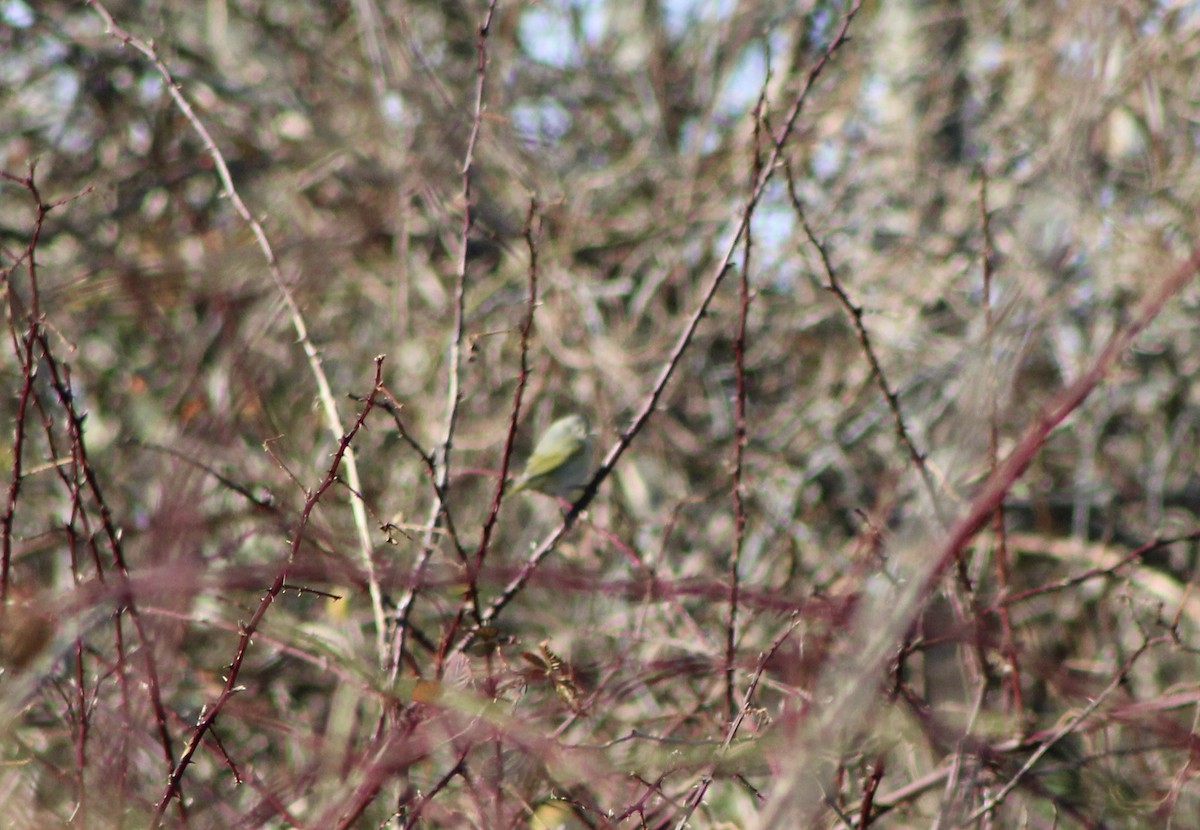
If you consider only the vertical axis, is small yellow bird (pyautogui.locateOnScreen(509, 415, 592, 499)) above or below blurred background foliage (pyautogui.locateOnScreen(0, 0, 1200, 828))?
below

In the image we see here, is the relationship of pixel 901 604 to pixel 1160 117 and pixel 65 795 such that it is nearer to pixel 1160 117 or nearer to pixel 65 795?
pixel 65 795

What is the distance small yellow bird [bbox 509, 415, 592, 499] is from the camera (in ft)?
12.8

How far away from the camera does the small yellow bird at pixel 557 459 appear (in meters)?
3.89

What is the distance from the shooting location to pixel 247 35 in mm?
5945

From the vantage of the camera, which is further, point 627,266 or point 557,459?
point 627,266

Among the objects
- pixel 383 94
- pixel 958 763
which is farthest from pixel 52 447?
pixel 383 94

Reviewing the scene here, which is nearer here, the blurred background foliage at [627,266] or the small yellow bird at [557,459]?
the small yellow bird at [557,459]

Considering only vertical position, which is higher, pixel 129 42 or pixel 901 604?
pixel 129 42

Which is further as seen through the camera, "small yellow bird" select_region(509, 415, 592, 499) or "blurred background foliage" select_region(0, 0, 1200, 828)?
"blurred background foliage" select_region(0, 0, 1200, 828)

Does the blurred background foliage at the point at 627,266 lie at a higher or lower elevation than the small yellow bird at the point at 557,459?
higher

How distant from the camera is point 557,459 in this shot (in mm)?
3883

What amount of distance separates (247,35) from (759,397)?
305 cm

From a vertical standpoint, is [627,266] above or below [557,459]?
above

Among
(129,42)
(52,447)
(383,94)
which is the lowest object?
(52,447)
